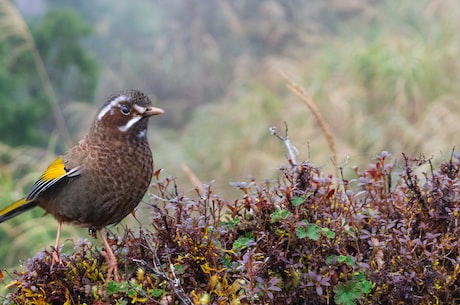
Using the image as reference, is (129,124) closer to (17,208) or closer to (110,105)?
(110,105)

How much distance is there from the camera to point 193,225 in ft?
6.29

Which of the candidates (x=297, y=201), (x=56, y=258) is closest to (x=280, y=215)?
(x=297, y=201)

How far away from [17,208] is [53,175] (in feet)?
0.72

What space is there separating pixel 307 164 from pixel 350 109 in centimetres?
521

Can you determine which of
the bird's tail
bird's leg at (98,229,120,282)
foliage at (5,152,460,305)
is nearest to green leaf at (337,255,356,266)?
foliage at (5,152,460,305)

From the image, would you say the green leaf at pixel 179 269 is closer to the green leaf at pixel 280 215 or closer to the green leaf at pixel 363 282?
the green leaf at pixel 280 215

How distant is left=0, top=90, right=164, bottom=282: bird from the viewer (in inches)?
91.5

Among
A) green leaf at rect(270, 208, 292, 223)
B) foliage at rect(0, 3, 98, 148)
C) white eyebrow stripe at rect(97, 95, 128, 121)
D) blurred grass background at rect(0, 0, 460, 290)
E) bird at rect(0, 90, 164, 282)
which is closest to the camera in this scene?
green leaf at rect(270, 208, 292, 223)

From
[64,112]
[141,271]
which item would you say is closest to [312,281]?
[141,271]

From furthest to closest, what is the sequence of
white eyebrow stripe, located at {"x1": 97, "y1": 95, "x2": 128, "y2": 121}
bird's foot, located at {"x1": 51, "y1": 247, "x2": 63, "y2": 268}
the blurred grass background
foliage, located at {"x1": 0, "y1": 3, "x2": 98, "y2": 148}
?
foliage, located at {"x1": 0, "y1": 3, "x2": 98, "y2": 148} < the blurred grass background < white eyebrow stripe, located at {"x1": 97, "y1": 95, "x2": 128, "y2": 121} < bird's foot, located at {"x1": 51, "y1": 247, "x2": 63, "y2": 268}

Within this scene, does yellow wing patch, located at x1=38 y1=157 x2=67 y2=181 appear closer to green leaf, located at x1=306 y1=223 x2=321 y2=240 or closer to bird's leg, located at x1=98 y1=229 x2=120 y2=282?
bird's leg, located at x1=98 y1=229 x2=120 y2=282

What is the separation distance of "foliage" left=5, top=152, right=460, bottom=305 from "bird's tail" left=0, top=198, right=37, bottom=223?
1.84 ft

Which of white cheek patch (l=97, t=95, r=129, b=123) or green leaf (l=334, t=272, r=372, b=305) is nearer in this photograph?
green leaf (l=334, t=272, r=372, b=305)

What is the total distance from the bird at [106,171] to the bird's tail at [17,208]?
8 centimetres
